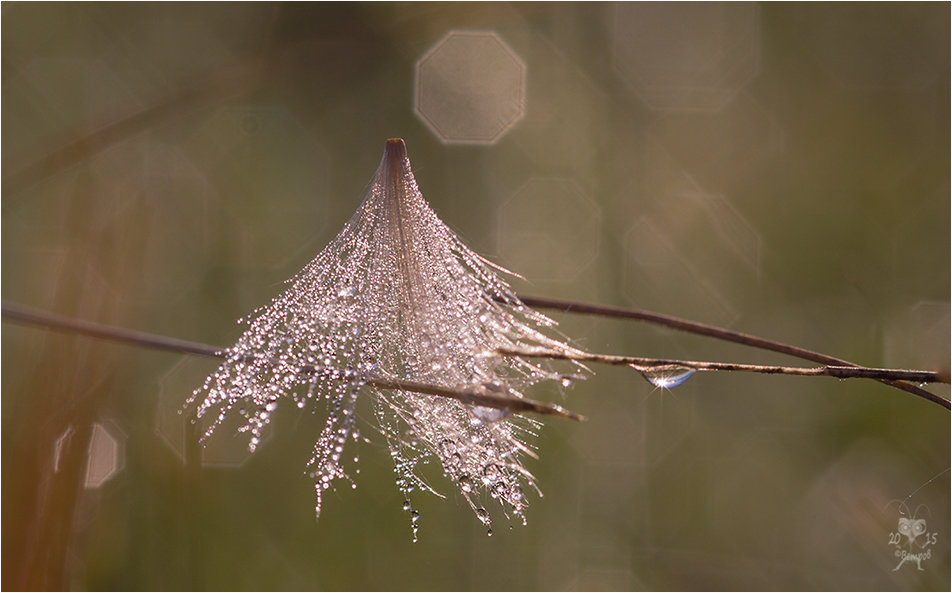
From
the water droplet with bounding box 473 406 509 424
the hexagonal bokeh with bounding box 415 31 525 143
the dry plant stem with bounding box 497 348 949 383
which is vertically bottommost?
the water droplet with bounding box 473 406 509 424

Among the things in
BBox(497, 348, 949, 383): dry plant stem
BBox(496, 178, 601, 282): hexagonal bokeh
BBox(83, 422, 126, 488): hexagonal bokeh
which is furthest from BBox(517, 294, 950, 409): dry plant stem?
BBox(496, 178, 601, 282): hexagonal bokeh

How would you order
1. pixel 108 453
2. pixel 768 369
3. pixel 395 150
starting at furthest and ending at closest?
1. pixel 108 453
2. pixel 395 150
3. pixel 768 369

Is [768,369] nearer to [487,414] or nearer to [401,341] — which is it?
[487,414]

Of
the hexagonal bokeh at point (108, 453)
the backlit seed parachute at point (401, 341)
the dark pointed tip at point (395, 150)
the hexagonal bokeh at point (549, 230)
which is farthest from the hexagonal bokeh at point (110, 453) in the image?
the hexagonal bokeh at point (549, 230)

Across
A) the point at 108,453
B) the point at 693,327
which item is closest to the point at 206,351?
the point at 693,327

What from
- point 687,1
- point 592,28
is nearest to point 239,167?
point 592,28

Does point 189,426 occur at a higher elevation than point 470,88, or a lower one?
lower

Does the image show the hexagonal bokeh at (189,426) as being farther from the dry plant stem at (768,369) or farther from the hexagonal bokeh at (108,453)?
the dry plant stem at (768,369)

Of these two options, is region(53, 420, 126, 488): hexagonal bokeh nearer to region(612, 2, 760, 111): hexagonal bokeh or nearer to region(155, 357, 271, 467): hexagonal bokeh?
region(155, 357, 271, 467): hexagonal bokeh

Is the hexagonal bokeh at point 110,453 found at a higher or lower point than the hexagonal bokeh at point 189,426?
lower
